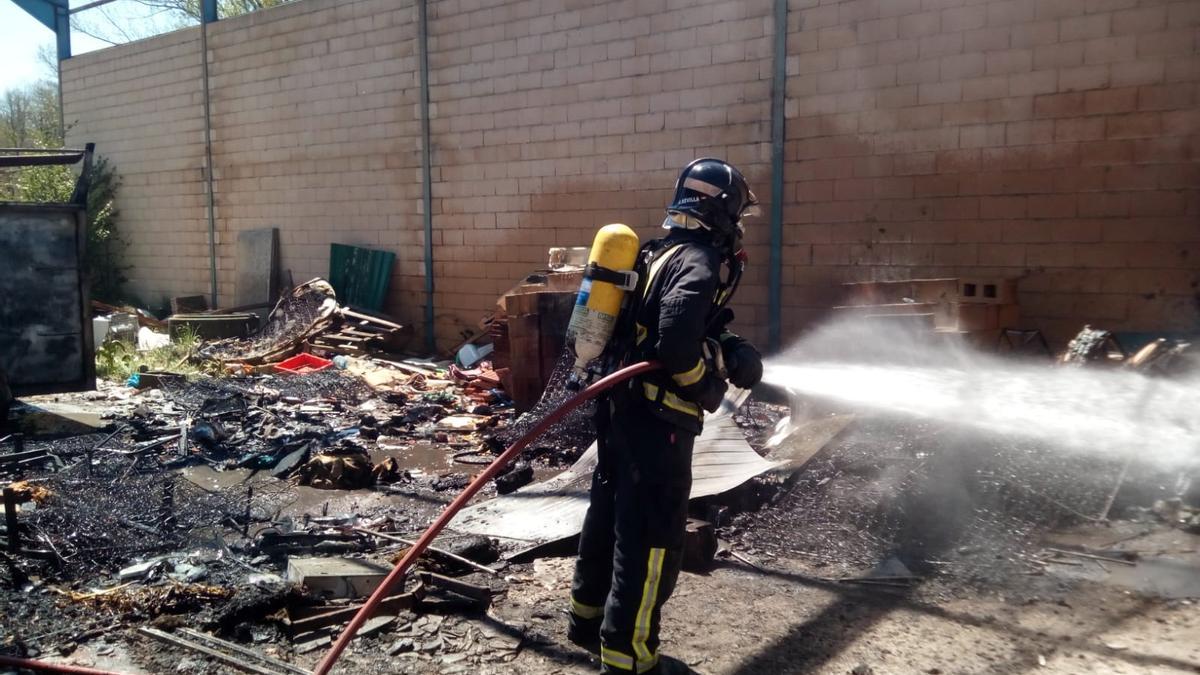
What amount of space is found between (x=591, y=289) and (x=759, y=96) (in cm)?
584

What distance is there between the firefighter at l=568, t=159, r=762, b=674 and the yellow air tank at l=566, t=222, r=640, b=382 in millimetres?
108

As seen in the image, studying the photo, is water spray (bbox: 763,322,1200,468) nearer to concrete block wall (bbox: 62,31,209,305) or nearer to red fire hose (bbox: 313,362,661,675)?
red fire hose (bbox: 313,362,661,675)

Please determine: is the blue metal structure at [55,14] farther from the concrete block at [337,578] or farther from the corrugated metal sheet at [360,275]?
the concrete block at [337,578]

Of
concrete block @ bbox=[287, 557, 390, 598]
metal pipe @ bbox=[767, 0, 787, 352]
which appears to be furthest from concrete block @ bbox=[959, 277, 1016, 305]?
concrete block @ bbox=[287, 557, 390, 598]

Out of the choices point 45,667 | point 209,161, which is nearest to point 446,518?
point 45,667

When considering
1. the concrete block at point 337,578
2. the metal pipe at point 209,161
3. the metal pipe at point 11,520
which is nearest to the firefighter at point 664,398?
the concrete block at point 337,578

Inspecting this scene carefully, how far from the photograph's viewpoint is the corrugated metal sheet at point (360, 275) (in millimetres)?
12180

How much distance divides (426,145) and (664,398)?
905 centimetres

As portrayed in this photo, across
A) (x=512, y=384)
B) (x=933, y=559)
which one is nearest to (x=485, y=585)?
(x=933, y=559)

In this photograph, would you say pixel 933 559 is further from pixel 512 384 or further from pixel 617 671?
pixel 512 384

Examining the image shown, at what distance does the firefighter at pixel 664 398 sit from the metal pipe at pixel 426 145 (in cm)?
850

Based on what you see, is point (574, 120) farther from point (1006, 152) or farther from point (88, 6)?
point (88, 6)

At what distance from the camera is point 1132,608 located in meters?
3.90

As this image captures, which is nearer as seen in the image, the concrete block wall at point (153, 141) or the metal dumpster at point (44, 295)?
the metal dumpster at point (44, 295)
